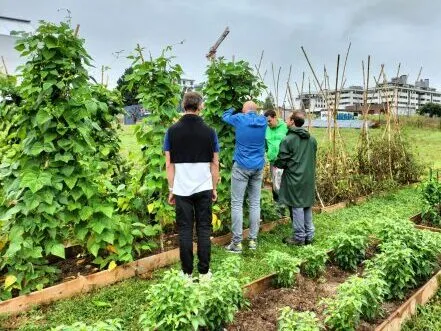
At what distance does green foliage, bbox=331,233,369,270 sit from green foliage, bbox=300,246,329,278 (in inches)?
15.3

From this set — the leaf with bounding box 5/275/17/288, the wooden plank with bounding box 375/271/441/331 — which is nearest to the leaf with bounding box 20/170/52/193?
the leaf with bounding box 5/275/17/288

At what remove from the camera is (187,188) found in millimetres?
4156

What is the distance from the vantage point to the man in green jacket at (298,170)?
19.0ft

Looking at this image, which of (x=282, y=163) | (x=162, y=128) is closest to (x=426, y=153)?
(x=282, y=163)

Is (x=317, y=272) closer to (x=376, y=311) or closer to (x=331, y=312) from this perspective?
(x=376, y=311)

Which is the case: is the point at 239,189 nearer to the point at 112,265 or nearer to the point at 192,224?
the point at 192,224

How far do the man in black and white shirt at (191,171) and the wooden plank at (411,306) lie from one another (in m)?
1.79

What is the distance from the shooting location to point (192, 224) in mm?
4301

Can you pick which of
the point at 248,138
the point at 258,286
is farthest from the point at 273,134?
the point at 258,286

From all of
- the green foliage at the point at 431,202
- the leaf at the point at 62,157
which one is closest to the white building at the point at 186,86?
the leaf at the point at 62,157

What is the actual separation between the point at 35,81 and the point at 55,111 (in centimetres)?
36

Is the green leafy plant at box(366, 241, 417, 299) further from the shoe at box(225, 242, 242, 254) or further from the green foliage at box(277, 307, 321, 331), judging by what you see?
the shoe at box(225, 242, 242, 254)

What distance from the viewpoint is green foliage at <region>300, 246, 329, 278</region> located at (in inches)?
176

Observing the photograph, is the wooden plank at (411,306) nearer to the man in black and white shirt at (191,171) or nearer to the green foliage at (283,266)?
the green foliage at (283,266)
